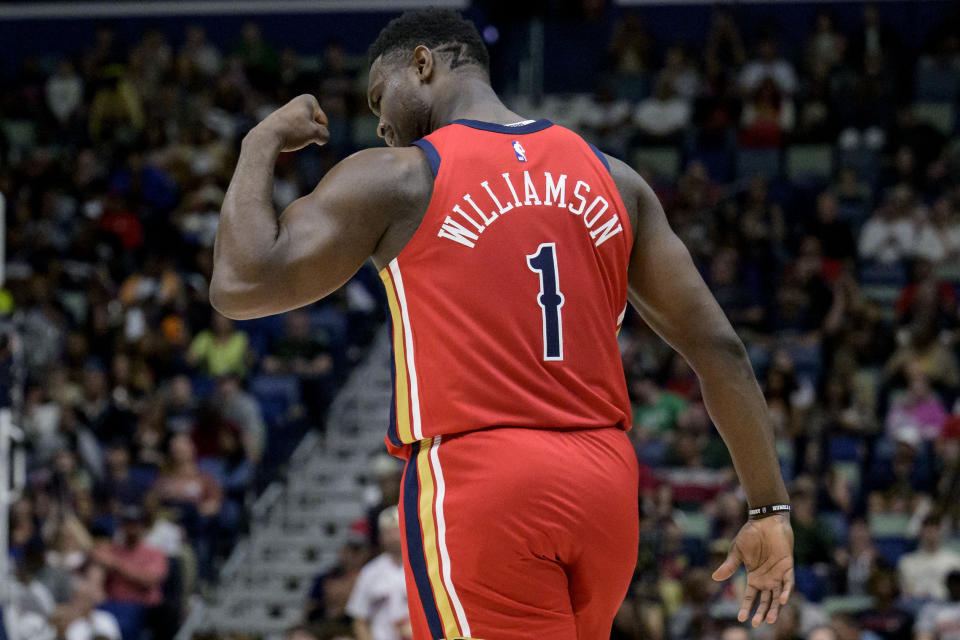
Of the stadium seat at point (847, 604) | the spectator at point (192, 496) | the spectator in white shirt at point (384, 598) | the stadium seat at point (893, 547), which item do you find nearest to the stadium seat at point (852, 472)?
the stadium seat at point (893, 547)

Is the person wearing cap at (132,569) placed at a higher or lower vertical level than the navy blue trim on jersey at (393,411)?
lower

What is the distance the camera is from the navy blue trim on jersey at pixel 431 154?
2748 mm

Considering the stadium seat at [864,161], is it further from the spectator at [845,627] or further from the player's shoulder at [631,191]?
the player's shoulder at [631,191]

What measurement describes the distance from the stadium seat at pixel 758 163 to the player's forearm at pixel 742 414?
11.4m

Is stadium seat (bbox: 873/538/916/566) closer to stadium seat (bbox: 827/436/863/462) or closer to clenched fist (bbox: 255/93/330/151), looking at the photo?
stadium seat (bbox: 827/436/863/462)

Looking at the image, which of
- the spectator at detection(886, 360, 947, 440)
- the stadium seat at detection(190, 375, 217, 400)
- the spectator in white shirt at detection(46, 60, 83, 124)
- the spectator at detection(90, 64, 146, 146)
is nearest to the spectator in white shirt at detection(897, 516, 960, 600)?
the spectator at detection(886, 360, 947, 440)

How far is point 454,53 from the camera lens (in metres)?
3.00

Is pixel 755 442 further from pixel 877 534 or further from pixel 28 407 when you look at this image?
pixel 28 407

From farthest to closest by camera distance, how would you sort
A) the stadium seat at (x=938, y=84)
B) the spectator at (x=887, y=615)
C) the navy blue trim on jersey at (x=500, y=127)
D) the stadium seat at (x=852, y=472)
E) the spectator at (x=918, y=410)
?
the stadium seat at (x=938, y=84) → the spectator at (x=918, y=410) → the stadium seat at (x=852, y=472) → the spectator at (x=887, y=615) → the navy blue trim on jersey at (x=500, y=127)

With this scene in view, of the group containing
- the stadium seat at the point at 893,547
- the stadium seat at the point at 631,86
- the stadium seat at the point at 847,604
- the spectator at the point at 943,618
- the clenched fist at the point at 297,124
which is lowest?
the stadium seat at the point at 847,604

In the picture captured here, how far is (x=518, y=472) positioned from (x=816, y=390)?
9448 millimetres

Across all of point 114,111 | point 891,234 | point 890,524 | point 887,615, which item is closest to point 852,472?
point 890,524

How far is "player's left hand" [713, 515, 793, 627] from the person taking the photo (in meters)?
3.03

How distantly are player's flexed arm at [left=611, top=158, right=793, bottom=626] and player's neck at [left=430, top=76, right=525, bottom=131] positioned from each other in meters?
0.27
